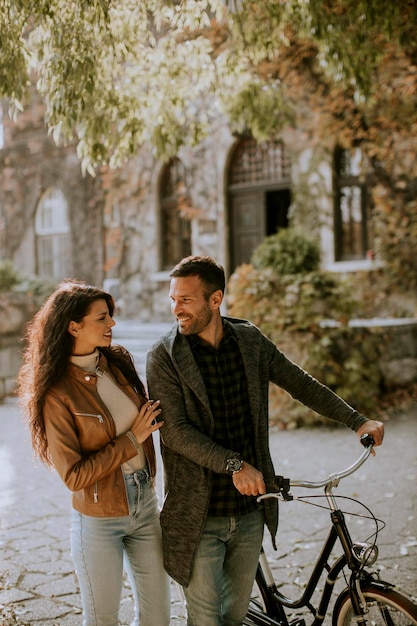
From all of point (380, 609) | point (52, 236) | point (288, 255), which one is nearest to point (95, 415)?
point (380, 609)

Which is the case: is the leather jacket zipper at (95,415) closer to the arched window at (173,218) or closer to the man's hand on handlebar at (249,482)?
the man's hand on handlebar at (249,482)

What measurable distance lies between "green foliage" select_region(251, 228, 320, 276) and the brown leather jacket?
689 centimetres

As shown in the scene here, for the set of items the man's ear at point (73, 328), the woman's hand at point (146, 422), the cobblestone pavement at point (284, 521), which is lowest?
the cobblestone pavement at point (284, 521)

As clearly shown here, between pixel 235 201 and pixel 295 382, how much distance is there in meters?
11.7

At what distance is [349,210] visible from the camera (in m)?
12.8

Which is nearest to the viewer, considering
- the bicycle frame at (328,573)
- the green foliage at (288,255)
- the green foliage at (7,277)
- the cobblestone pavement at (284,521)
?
the bicycle frame at (328,573)

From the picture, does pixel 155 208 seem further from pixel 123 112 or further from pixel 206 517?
pixel 206 517

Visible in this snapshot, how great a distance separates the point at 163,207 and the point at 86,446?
13.2m

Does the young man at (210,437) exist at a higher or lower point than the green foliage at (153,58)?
lower

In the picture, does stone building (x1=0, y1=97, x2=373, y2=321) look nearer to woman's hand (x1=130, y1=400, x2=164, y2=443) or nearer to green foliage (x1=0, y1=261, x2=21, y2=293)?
green foliage (x1=0, y1=261, x2=21, y2=293)

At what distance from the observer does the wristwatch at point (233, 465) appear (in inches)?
98.0

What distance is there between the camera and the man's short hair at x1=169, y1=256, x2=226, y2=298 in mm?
2756

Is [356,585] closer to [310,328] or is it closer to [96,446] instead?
[96,446]

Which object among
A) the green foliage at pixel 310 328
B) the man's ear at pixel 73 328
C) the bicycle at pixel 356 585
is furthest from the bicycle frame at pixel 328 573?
the green foliage at pixel 310 328
